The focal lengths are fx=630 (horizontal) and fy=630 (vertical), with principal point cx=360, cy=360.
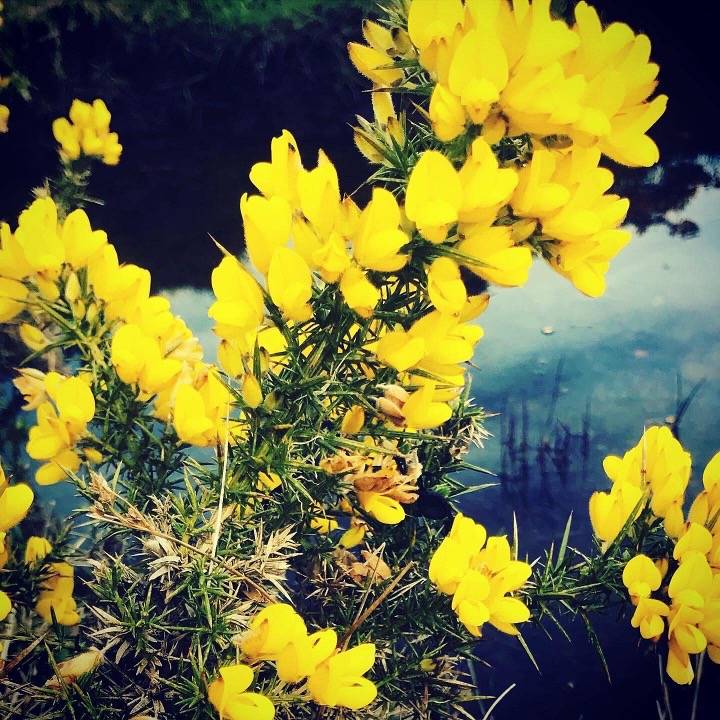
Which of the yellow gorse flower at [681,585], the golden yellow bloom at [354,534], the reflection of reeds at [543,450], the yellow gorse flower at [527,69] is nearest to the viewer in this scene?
the yellow gorse flower at [527,69]

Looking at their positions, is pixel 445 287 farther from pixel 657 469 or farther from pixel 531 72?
pixel 657 469

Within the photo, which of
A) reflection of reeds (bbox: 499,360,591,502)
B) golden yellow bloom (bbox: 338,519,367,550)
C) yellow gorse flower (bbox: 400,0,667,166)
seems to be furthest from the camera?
reflection of reeds (bbox: 499,360,591,502)

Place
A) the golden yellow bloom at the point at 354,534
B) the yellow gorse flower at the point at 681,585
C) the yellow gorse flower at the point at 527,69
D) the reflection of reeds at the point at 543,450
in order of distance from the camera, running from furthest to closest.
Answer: the reflection of reeds at the point at 543,450
the golden yellow bloom at the point at 354,534
the yellow gorse flower at the point at 681,585
the yellow gorse flower at the point at 527,69

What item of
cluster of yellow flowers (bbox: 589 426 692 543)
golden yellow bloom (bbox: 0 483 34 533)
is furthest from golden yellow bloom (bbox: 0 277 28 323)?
cluster of yellow flowers (bbox: 589 426 692 543)

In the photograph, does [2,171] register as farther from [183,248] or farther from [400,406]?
[400,406]

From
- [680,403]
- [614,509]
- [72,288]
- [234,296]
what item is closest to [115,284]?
[72,288]

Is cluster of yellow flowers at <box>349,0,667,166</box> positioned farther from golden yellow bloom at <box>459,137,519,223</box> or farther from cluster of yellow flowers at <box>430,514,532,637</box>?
cluster of yellow flowers at <box>430,514,532,637</box>

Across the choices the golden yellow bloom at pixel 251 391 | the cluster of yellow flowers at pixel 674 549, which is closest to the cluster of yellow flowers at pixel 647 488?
the cluster of yellow flowers at pixel 674 549

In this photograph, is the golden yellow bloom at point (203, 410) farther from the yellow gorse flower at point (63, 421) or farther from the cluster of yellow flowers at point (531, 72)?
the cluster of yellow flowers at point (531, 72)
